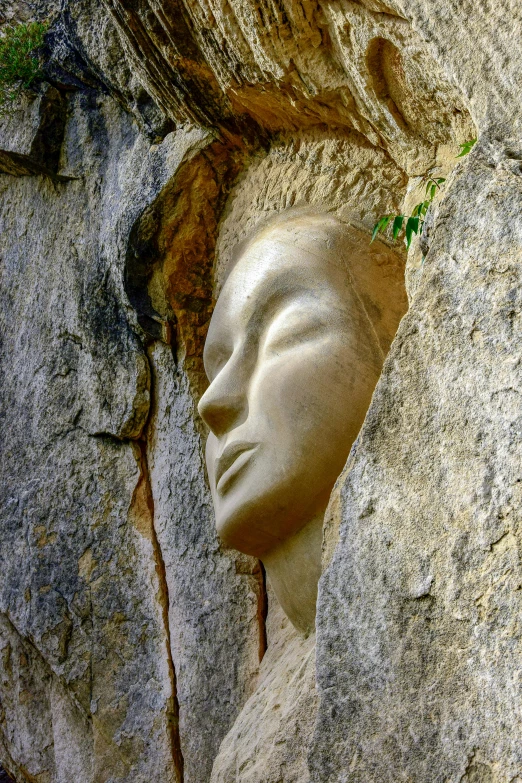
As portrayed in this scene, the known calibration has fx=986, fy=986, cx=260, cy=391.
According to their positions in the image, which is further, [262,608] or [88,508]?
[88,508]

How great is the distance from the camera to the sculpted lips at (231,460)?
2.73m

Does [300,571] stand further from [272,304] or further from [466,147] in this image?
[466,147]

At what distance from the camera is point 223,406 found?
2.84m

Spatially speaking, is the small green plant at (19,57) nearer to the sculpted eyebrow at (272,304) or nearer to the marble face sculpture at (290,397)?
the marble face sculpture at (290,397)

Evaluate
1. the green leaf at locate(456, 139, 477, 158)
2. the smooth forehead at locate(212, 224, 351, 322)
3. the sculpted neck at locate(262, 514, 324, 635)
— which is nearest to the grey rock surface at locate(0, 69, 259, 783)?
the sculpted neck at locate(262, 514, 324, 635)

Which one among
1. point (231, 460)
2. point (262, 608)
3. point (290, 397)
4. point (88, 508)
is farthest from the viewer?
point (88, 508)

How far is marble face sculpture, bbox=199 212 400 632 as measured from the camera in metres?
2.63

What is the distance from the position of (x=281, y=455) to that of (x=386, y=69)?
102 cm

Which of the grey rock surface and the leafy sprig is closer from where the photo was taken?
the leafy sprig

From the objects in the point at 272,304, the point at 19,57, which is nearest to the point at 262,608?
the point at 272,304

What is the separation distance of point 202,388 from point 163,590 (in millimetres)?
735

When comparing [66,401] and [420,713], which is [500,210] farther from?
[66,401]

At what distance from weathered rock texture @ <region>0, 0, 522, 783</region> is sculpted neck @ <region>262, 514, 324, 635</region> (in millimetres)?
140

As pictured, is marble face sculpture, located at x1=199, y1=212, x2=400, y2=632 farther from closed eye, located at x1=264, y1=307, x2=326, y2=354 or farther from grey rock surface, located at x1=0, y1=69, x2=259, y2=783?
grey rock surface, located at x1=0, y1=69, x2=259, y2=783
